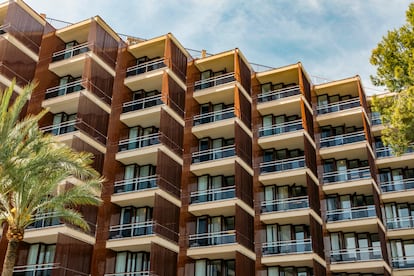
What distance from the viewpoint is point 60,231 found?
32.0 meters

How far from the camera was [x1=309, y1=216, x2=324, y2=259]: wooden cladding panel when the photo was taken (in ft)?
128

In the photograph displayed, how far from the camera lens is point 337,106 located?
155 feet

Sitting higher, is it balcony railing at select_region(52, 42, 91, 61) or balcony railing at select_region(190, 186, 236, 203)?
balcony railing at select_region(52, 42, 91, 61)

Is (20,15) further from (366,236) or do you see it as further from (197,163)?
(366,236)

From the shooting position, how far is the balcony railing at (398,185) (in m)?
44.7

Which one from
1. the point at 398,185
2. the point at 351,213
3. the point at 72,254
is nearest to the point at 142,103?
the point at 72,254

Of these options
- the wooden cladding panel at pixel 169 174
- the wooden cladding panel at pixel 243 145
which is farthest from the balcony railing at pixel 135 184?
the wooden cladding panel at pixel 243 145

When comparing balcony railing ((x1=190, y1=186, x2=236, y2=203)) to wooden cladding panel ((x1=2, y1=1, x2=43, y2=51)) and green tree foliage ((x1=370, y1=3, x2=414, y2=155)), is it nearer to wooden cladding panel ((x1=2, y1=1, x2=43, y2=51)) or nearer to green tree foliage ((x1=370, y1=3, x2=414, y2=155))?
green tree foliage ((x1=370, y1=3, x2=414, y2=155))

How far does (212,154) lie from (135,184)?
675cm

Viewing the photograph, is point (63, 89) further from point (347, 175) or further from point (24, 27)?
point (347, 175)

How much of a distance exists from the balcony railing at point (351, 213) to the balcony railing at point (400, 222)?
3.84m

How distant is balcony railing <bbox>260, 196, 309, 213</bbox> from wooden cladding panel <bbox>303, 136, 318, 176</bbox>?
9.30ft

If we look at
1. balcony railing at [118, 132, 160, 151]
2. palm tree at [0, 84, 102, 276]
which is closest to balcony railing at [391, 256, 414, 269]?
balcony railing at [118, 132, 160, 151]

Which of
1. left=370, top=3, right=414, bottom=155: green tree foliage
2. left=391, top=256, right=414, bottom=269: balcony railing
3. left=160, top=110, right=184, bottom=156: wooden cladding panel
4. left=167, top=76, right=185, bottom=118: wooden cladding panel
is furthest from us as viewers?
left=391, top=256, right=414, bottom=269: balcony railing
